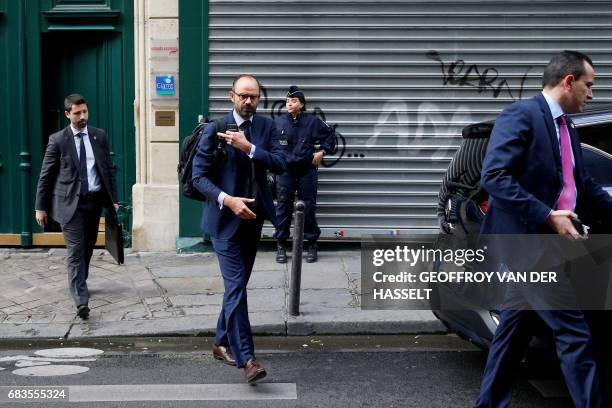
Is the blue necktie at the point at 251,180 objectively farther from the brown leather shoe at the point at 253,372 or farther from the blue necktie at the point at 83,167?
the blue necktie at the point at 83,167

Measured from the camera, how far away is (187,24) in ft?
32.3

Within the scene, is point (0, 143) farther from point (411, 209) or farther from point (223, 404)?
point (223, 404)

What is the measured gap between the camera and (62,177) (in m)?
7.44

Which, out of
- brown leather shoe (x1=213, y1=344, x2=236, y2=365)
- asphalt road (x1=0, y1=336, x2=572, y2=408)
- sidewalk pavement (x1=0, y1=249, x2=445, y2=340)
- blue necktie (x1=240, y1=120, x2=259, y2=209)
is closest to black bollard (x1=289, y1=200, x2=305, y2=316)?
sidewalk pavement (x1=0, y1=249, x2=445, y2=340)

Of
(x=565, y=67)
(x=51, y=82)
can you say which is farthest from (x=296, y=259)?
(x=51, y=82)

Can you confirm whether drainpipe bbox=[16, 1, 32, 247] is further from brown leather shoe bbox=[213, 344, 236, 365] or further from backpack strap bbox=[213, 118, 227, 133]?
backpack strap bbox=[213, 118, 227, 133]

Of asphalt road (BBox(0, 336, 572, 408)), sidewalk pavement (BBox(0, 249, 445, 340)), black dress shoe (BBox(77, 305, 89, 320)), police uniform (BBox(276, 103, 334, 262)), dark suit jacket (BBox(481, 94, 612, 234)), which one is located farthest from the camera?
police uniform (BBox(276, 103, 334, 262))

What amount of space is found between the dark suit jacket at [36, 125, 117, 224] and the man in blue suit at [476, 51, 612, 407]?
4.09m

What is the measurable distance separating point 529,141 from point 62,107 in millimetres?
7490

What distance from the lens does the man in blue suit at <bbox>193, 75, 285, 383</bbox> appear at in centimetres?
541

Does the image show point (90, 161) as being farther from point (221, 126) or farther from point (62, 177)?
point (221, 126)

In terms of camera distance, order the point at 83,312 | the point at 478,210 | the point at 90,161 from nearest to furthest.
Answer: the point at 478,210 → the point at 83,312 → the point at 90,161

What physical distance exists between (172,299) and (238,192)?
256 centimetres

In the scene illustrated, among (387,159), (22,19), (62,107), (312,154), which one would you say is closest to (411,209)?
(387,159)
